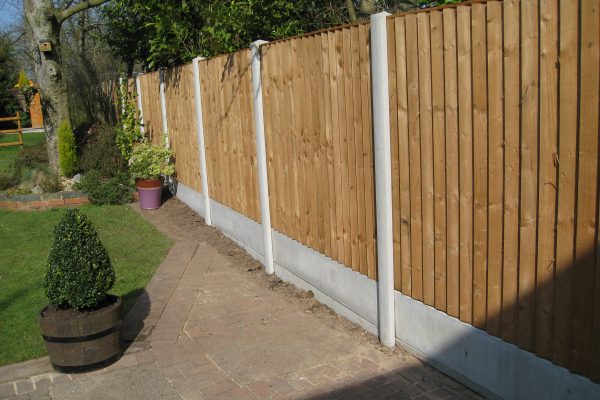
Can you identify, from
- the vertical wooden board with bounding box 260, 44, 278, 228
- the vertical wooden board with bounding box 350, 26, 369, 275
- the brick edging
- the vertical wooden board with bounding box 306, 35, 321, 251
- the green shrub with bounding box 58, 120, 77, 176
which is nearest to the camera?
the vertical wooden board with bounding box 350, 26, 369, 275

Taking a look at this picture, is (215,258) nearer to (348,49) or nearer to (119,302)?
(119,302)

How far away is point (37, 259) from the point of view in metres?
8.45

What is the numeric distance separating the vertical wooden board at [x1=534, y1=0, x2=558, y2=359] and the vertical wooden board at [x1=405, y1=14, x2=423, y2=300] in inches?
47.1

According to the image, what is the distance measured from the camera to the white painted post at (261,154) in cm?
741

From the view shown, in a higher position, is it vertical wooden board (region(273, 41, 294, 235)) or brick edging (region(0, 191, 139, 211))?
vertical wooden board (region(273, 41, 294, 235))

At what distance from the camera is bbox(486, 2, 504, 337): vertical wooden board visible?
152 inches

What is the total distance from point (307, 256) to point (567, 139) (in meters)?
3.64

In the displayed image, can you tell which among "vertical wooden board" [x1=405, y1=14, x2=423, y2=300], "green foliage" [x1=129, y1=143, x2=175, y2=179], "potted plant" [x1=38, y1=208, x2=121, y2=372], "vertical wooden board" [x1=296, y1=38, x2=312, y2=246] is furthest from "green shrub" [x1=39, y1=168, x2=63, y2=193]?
"vertical wooden board" [x1=405, y1=14, x2=423, y2=300]

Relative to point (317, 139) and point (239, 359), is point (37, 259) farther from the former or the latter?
point (317, 139)

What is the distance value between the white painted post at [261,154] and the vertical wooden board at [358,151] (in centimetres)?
208

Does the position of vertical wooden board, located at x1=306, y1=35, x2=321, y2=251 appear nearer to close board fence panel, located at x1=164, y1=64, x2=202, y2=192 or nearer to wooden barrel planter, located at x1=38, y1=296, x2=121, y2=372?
wooden barrel planter, located at x1=38, y1=296, x2=121, y2=372

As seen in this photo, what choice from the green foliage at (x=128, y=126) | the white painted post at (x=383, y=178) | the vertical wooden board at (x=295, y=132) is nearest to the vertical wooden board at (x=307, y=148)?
the vertical wooden board at (x=295, y=132)

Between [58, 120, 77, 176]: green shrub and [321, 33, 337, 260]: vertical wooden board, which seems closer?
[321, 33, 337, 260]: vertical wooden board

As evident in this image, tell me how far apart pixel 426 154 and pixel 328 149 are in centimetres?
155
